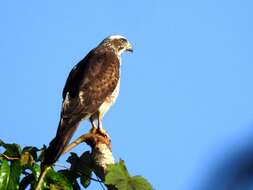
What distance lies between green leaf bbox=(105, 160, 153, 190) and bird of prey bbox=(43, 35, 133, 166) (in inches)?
97.2

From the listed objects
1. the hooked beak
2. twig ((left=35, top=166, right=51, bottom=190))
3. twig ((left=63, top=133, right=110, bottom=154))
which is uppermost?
the hooked beak

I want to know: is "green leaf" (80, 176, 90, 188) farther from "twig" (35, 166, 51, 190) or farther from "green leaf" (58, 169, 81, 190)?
"twig" (35, 166, 51, 190)

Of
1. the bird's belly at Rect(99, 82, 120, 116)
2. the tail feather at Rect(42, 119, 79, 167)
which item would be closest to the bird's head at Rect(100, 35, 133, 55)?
the bird's belly at Rect(99, 82, 120, 116)

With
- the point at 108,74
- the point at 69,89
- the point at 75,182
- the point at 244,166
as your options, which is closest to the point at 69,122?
the point at 69,89

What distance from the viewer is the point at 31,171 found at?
3482mm

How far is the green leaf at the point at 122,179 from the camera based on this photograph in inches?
122

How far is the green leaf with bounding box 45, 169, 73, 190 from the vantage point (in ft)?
11.2

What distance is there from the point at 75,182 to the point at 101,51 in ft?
15.3

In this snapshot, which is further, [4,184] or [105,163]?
[105,163]

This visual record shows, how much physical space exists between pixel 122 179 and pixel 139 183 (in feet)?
0.43

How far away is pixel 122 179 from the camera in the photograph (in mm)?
3150

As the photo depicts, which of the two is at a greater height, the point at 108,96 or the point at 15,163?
the point at 108,96

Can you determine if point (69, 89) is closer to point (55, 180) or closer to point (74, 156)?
point (74, 156)

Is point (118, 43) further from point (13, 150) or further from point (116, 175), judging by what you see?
point (116, 175)
